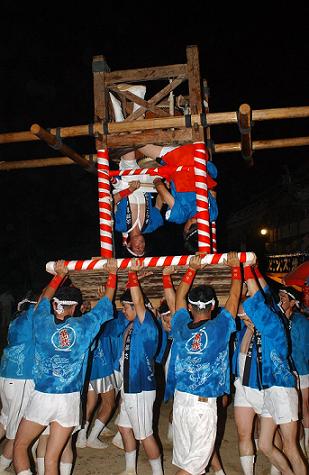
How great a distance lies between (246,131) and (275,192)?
1607 centimetres

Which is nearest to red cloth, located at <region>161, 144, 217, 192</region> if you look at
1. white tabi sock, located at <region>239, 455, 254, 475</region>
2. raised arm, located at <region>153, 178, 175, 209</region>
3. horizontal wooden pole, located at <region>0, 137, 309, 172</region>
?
raised arm, located at <region>153, 178, 175, 209</region>

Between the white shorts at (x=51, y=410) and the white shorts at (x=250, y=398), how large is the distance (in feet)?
7.49

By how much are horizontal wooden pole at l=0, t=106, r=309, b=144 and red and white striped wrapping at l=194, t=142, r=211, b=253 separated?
0.37 meters

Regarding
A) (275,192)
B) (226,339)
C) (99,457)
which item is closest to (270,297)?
(226,339)

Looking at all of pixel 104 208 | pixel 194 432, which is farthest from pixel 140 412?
pixel 104 208

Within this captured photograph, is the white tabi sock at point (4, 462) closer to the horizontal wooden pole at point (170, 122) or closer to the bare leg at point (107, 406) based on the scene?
the bare leg at point (107, 406)

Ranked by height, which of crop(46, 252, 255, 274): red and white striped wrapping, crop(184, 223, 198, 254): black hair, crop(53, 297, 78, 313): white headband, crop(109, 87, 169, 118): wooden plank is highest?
crop(109, 87, 169, 118): wooden plank

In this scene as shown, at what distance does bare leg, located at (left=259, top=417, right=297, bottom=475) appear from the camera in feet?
16.4

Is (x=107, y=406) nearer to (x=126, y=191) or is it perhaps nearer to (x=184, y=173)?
(x=126, y=191)

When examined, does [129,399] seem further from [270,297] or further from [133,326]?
[270,297]

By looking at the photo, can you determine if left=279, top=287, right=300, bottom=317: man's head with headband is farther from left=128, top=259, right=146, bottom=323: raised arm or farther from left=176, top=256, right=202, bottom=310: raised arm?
left=128, top=259, right=146, bottom=323: raised arm

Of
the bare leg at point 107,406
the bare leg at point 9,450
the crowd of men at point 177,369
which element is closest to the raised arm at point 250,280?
the crowd of men at point 177,369

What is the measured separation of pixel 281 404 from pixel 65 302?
9.86 ft

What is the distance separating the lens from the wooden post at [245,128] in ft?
15.1
